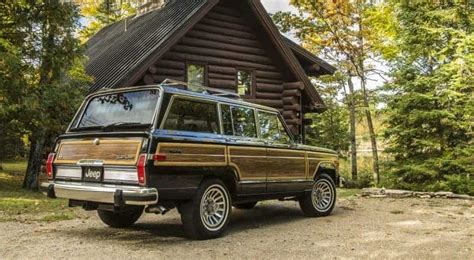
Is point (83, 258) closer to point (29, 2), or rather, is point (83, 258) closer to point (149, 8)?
point (29, 2)

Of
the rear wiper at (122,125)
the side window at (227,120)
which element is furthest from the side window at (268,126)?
the rear wiper at (122,125)

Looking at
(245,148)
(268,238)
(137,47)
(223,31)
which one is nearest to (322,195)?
(245,148)

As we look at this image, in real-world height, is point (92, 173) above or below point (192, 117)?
below

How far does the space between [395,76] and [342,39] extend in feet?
25.7

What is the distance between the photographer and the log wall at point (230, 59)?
1620cm

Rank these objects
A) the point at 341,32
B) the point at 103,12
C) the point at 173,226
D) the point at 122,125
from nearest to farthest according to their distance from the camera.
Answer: the point at 122,125 → the point at 173,226 → the point at 341,32 → the point at 103,12

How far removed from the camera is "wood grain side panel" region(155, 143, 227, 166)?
20.6 feet

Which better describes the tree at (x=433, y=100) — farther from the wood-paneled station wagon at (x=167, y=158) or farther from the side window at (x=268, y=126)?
the wood-paneled station wagon at (x=167, y=158)

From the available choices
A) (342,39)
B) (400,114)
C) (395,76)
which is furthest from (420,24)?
(342,39)

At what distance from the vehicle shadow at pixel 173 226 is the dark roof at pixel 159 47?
19.4 feet

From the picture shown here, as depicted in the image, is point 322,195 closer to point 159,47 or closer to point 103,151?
point 103,151

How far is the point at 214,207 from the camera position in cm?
712

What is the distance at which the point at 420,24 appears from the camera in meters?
16.6

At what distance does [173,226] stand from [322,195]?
10.8 feet
